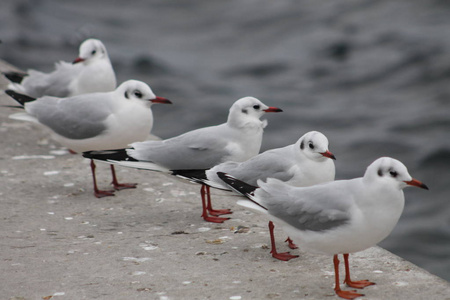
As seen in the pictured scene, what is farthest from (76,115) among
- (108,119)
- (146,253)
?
(146,253)

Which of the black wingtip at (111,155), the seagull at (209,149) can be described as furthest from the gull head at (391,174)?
the black wingtip at (111,155)

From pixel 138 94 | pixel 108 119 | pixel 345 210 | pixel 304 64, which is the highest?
pixel 304 64

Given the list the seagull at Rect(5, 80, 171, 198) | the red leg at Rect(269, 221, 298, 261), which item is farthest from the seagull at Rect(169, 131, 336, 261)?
the seagull at Rect(5, 80, 171, 198)

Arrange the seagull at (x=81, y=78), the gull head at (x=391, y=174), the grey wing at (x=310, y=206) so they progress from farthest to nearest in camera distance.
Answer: the seagull at (x=81, y=78), the grey wing at (x=310, y=206), the gull head at (x=391, y=174)

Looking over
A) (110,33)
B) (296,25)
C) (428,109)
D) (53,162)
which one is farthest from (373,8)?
(53,162)

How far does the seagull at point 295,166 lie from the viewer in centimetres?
462

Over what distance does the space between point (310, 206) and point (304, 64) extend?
9.08m

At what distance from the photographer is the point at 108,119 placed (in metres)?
5.98

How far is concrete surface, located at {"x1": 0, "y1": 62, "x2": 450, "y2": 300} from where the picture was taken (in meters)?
4.12

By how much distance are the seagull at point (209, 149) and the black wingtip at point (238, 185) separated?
577mm

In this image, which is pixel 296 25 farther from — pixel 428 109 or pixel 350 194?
pixel 350 194

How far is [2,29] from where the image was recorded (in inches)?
598

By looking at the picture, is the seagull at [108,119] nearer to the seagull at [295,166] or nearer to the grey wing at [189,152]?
the grey wing at [189,152]

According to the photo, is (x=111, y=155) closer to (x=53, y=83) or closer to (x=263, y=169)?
(x=263, y=169)
